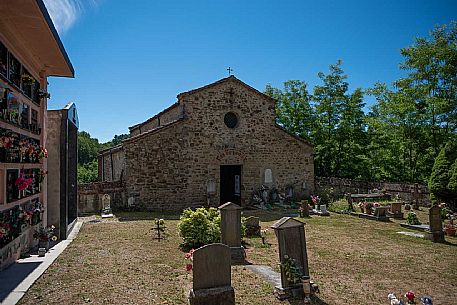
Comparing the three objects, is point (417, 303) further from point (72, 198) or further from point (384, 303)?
point (72, 198)

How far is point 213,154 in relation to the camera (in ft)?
61.5

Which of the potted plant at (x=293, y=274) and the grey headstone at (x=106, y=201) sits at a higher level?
the grey headstone at (x=106, y=201)

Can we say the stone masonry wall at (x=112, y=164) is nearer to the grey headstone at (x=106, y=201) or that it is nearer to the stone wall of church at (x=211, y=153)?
the grey headstone at (x=106, y=201)

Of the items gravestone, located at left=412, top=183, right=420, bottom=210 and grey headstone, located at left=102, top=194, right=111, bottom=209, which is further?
gravestone, located at left=412, top=183, right=420, bottom=210

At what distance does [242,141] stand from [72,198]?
10.2 m

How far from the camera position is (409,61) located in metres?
25.5

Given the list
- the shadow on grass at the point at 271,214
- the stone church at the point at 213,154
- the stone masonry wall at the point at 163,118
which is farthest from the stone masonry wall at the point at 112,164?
the shadow on grass at the point at 271,214

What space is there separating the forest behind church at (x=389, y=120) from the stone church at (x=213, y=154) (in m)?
8.02

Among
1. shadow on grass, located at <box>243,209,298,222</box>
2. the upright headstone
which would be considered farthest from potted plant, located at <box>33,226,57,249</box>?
the upright headstone

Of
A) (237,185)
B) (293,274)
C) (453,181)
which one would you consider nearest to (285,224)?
(293,274)

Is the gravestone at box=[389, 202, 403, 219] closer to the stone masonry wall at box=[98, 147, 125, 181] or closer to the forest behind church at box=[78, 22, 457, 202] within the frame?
the forest behind church at box=[78, 22, 457, 202]

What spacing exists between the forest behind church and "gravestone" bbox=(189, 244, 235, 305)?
17495mm

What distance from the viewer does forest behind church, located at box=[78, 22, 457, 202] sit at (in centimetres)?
2339

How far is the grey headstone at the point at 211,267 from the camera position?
5016 millimetres
